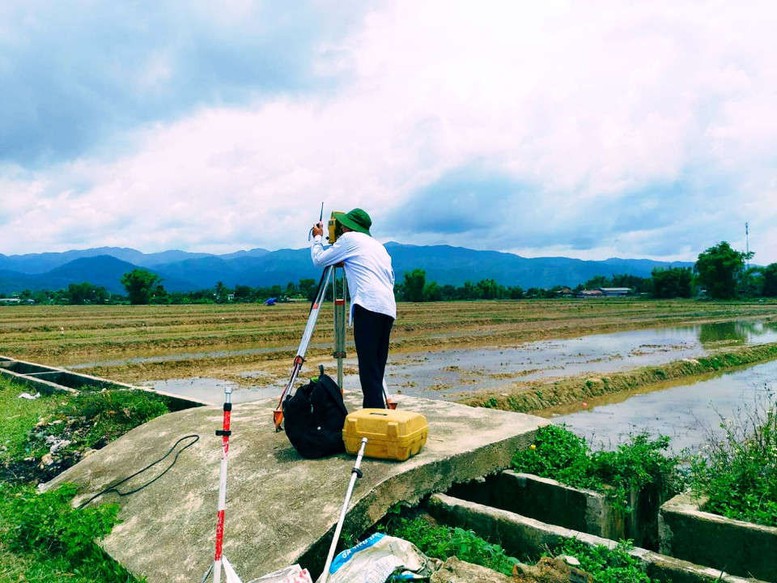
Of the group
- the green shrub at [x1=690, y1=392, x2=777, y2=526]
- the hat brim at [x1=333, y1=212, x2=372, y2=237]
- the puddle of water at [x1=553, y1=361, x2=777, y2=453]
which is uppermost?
the hat brim at [x1=333, y1=212, x2=372, y2=237]

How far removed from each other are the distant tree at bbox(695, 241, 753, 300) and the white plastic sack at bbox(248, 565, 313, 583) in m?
65.3

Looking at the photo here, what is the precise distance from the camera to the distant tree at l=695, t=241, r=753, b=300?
58.8m

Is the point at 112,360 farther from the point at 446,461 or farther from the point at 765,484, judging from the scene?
the point at 765,484

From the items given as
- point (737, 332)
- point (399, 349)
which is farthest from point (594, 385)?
point (737, 332)

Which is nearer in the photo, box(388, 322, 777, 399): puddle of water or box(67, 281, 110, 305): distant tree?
box(388, 322, 777, 399): puddle of water

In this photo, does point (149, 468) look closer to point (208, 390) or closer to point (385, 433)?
point (385, 433)

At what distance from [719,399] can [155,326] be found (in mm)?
23976

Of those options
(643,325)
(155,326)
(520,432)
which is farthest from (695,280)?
(520,432)

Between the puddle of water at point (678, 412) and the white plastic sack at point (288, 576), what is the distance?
182 inches

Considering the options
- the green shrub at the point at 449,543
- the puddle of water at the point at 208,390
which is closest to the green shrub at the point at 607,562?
the green shrub at the point at 449,543

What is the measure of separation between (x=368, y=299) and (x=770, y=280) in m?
76.2

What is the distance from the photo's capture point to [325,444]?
4328 mm

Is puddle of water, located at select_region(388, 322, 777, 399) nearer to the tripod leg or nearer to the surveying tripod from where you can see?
the surveying tripod

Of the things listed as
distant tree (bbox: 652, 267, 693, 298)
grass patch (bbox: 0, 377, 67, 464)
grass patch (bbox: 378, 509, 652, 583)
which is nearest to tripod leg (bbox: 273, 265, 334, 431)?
grass patch (bbox: 378, 509, 652, 583)
